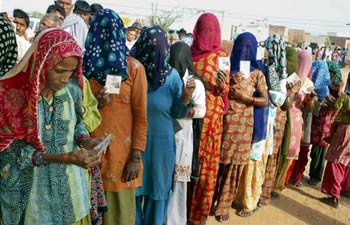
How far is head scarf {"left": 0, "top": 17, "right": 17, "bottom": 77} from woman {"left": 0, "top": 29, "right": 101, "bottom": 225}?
0.49ft

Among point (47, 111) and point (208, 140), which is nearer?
point (47, 111)

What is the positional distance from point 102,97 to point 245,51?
194cm

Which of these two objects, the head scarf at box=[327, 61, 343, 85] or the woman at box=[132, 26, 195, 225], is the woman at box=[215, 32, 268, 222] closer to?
the woman at box=[132, 26, 195, 225]

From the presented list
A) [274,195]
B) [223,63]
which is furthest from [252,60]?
[274,195]

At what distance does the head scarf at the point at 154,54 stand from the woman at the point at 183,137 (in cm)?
37

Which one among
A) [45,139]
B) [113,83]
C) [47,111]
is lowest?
[45,139]

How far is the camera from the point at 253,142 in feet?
13.3

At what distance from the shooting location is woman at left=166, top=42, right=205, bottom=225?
3.21 metres

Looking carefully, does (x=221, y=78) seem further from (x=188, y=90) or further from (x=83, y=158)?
(x=83, y=158)

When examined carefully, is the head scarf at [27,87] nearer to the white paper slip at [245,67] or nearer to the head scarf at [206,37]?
the head scarf at [206,37]

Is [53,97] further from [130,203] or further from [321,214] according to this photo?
[321,214]

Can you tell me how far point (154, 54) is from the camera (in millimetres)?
2680

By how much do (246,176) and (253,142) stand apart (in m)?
0.47

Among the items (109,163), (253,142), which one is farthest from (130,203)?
(253,142)
